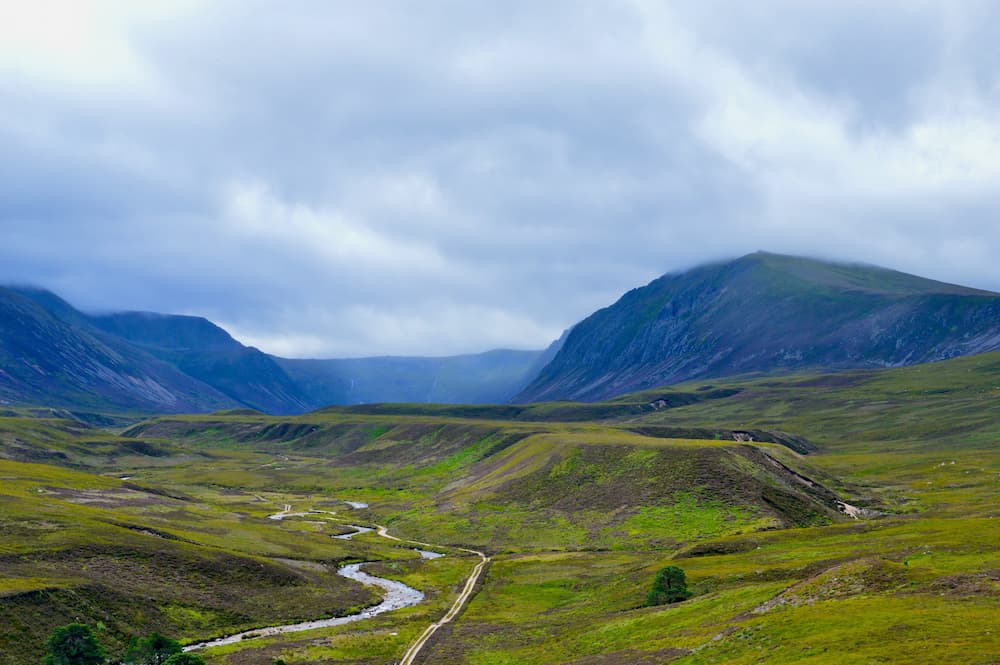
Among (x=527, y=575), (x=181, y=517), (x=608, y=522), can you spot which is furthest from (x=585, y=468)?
(x=181, y=517)

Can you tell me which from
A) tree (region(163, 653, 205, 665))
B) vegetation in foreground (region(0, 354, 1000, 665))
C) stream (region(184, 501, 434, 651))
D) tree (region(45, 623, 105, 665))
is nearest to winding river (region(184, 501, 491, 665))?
stream (region(184, 501, 434, 651))

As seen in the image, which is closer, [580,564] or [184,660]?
[184,660]

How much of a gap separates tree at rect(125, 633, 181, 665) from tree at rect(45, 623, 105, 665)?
2.67 m

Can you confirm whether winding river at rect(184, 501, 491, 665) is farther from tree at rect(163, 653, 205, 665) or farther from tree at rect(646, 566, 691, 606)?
tree at rect(646, 566, 691, 606)

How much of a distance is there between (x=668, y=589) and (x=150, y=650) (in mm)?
50767

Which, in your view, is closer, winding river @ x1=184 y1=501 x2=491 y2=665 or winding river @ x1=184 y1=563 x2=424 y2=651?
winding river @ x1=184 y1=501 x2=491 y2=665

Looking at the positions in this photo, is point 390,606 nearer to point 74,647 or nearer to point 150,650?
point 150,650

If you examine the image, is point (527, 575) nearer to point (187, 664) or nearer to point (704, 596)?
point (704, 596)

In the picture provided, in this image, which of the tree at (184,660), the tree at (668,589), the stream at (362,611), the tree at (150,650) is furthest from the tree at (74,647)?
the tree at (668,589)

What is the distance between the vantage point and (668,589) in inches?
3002

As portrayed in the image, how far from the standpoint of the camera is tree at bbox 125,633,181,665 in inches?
2618

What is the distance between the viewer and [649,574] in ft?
292

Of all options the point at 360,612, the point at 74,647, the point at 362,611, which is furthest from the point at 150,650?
the point at 362,611

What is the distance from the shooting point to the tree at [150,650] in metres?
66.5
